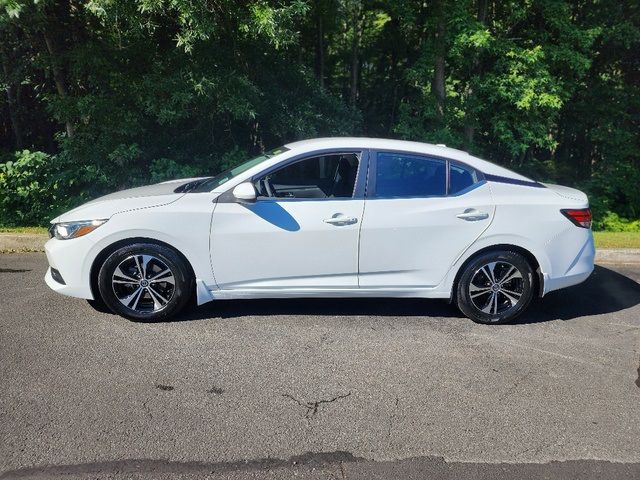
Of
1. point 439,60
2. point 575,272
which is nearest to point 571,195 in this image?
point 575,272

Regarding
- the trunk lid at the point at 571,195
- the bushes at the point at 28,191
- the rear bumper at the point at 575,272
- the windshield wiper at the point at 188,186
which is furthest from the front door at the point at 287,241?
the bushes at the point at 28,191

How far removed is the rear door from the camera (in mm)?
4980

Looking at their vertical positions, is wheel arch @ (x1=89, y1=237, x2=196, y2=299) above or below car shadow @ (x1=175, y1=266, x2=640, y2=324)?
above

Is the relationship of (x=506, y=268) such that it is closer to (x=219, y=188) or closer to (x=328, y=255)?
(x=328, y=255)

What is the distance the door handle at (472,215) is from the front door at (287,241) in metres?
0.87

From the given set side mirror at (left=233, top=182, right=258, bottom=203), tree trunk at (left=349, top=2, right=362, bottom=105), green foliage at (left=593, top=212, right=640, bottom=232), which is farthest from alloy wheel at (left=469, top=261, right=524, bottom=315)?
green foliage at (left=593, top=212, right=640, bottom=232)

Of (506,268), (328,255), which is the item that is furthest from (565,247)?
(328,255)

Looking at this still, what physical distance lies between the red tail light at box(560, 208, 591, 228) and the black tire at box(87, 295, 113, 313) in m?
4.06

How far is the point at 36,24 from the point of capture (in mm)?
9359

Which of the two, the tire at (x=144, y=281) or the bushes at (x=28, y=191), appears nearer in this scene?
the tire at (x=144, y=281)

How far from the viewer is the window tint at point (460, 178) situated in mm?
5141

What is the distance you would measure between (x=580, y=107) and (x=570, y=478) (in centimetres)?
1345

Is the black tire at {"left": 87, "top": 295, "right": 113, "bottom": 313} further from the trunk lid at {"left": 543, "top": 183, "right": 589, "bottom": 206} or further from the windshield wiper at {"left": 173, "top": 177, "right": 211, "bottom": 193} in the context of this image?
the trunk lid at {"left": 543, "top": 183, "right": 589, "bottom": 206}

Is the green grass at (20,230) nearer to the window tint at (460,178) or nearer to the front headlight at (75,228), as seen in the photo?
the front headlight at (75,228)
